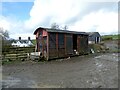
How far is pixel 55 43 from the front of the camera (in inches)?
778

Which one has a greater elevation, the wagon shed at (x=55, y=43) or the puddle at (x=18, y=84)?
the wagon shed at (x=55, y=43)

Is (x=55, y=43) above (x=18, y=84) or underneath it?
above

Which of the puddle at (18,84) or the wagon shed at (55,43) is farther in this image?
the wagon shed at (55,43)

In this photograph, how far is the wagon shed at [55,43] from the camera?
19.2 m

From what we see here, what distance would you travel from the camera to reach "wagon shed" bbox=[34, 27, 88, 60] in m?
19.2

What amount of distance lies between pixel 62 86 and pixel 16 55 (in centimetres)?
1188

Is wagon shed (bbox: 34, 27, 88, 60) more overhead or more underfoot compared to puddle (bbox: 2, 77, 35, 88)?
more overhead

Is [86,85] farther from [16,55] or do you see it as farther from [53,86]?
[16,55]

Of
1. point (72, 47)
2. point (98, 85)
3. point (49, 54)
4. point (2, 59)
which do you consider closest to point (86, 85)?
point (98, 85)

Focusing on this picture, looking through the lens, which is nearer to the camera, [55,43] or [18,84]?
[18,84]

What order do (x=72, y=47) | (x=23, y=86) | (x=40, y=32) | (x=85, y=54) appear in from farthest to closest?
(x=85, y=54) → (x=72, y=47) → (x=40, y=32) → (x=23, y=86)

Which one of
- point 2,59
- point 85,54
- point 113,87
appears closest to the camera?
point 113,87

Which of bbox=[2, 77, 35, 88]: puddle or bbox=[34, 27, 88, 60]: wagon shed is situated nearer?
bbox=[2, 77, 35, 88]: puddle

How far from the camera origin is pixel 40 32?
66.7 feet
